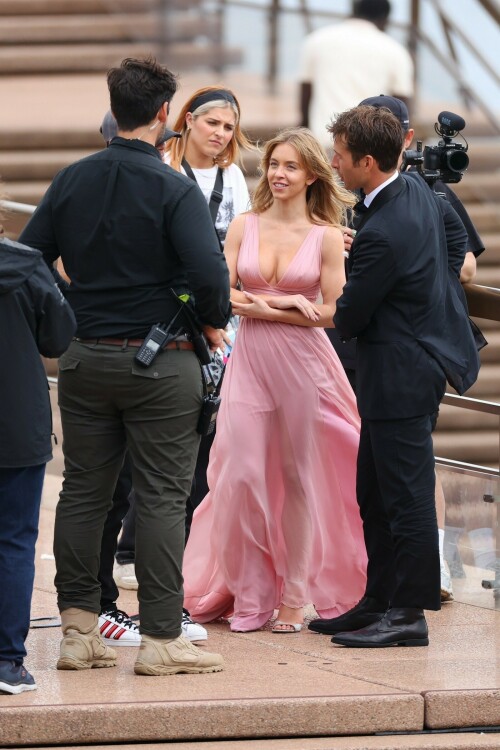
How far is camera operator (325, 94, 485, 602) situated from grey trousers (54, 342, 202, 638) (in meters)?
1.21

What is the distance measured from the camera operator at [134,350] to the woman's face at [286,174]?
35.3 inches

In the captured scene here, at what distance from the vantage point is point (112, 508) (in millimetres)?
5664

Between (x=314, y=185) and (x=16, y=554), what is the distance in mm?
1916

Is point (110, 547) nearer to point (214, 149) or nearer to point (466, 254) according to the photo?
point (214, 149)

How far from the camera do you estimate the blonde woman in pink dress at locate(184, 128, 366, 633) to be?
5801 mm

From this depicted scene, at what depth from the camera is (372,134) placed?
5352 millimetres

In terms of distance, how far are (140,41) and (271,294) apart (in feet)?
23.4

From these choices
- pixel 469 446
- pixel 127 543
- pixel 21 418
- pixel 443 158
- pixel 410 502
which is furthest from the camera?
pixel 469 446

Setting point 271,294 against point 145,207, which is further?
point 271,294

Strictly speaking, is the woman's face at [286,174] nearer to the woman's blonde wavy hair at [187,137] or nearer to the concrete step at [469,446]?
the woman's blonde wavy hair at [187,137]

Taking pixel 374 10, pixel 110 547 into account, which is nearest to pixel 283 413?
pixel 110 547

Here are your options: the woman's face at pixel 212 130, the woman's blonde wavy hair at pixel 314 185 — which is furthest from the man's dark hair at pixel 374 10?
the woman's blonde wavy hair at pixel 314 185

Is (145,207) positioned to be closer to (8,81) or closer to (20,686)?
(20,686)

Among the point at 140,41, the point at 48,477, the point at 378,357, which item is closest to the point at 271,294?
the point at 378,357
